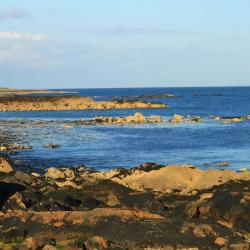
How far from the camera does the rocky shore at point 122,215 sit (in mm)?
17922

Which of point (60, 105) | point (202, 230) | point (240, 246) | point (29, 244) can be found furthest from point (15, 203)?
point (60, 105)

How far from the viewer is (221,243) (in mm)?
17672

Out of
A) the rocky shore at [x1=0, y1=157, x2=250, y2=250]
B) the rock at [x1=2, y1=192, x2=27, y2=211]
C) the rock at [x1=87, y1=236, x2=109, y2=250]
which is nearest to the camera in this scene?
the rock at [x1=87, y1=236, x2=109, y2=250]

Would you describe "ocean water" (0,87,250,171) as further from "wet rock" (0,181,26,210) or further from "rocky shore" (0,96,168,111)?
"rocky shore" (0,96,168,111)

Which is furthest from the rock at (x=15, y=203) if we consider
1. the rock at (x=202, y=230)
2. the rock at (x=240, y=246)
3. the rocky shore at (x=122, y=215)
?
the rock at (x=240, y=246)

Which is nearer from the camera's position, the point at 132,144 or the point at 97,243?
the point at 97,243

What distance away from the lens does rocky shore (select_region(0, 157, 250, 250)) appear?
17.9 m

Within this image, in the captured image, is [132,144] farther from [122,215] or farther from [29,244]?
[29,244]

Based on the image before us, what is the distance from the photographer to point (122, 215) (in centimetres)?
1991

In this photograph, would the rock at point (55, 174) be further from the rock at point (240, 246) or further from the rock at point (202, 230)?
the rock at point (240, 246)

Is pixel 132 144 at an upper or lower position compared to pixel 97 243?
lower

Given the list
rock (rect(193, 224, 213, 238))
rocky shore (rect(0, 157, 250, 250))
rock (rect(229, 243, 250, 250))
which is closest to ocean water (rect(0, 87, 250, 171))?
rocky shore (rect(0, 157, 250, 250))

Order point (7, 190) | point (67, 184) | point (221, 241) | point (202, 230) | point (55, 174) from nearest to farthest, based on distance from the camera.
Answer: point (221, 241) → point (202, 230) → point (7, 190) → point (67, 184) → point (55, 174)

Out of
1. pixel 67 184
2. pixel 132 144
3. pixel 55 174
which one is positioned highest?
pixel 67 184
